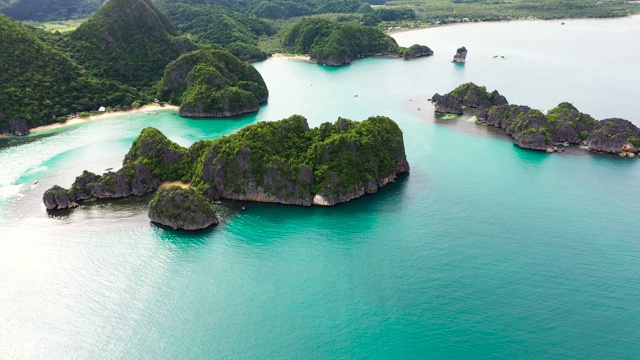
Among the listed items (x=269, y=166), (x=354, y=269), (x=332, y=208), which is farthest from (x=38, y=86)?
(x=354, y=269)

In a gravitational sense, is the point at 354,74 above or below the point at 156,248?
above

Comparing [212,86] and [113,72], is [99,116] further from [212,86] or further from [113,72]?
[212,86]

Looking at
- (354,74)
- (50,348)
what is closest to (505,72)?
(354,74)

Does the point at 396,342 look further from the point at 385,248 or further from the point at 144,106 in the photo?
the point at 144,106

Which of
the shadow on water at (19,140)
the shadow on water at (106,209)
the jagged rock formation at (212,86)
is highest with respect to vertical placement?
the jagged rock formation at (212,86)

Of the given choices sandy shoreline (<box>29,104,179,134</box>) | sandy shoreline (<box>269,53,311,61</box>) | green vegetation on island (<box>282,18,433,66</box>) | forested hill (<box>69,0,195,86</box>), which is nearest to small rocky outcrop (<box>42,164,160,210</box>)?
sandy shoreline (<box>29,104,179,134</box>)

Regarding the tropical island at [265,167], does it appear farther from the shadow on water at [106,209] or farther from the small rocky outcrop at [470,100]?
the small rocky outcrop at [470,100]

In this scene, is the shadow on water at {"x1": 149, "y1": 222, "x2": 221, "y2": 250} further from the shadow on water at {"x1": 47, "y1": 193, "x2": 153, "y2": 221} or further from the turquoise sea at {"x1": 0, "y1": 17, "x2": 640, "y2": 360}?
the shadow on water at {"x1": 47, "y1": 193, "x2": 153, "y2": 221}

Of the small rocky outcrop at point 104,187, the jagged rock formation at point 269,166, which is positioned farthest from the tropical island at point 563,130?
the small rocky outcrop at point 104,187
